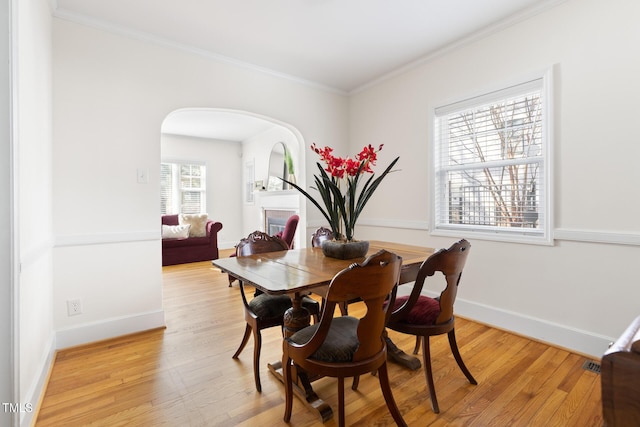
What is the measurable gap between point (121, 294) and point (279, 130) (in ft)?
13.7

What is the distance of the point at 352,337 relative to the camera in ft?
4.85

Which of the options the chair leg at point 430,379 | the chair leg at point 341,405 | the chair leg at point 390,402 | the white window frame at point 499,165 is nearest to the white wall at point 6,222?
the chair leg at point 341,405

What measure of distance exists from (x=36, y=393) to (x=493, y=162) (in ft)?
11.6

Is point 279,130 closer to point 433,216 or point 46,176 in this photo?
point 433,216

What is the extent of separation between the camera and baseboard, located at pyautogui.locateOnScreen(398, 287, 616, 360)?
2186 mm

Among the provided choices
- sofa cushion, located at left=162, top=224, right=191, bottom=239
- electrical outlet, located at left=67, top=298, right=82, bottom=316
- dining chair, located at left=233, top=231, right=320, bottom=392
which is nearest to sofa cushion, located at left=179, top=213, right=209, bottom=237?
sofa cushion, located at left=162, top=224, right=191, bottom=239

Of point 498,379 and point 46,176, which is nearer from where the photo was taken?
point 498,379

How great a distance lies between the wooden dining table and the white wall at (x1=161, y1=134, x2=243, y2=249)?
18.3ft

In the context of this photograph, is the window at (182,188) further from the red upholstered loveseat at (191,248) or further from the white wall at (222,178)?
the red upholstered loveseat at (191,248)

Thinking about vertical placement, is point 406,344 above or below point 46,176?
below

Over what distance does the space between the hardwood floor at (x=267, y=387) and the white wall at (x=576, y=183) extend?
0.30m

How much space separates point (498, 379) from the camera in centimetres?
192

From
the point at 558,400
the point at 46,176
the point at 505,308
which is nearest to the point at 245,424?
the point at 558,400

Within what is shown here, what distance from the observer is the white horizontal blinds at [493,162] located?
2.54m
